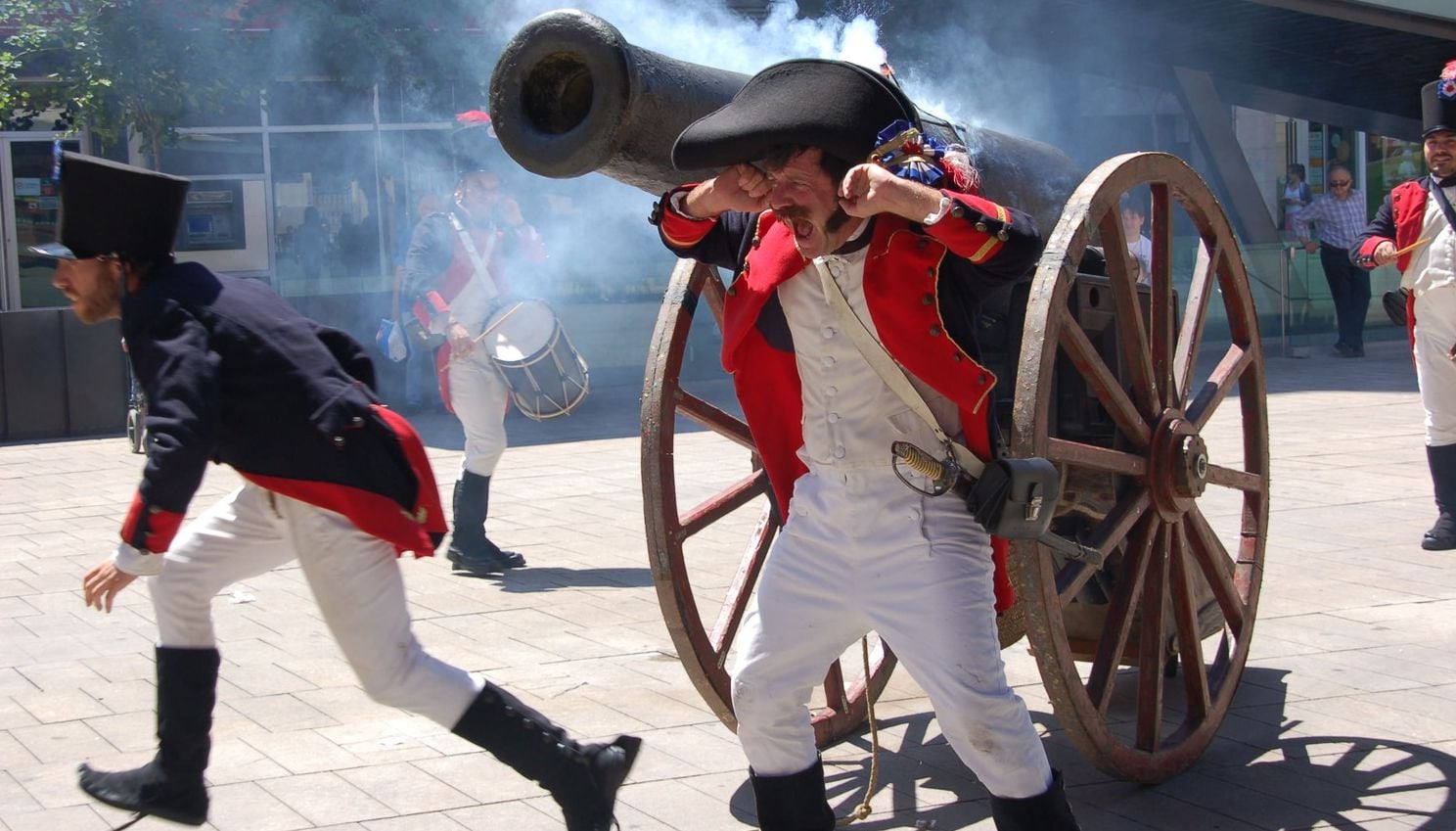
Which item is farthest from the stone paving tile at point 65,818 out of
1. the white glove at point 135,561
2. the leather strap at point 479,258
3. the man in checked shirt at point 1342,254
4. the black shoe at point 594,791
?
the man in checked shirt at point 1342,254

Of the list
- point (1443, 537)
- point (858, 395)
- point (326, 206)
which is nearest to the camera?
point (858, 395)

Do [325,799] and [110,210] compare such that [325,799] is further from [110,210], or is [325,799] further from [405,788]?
[110,210]

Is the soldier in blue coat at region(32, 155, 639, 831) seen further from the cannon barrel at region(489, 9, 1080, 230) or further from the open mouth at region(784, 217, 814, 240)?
the open mouth at region(784, 217, 814, 240)

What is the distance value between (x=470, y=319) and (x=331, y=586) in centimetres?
368

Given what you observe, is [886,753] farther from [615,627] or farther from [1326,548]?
[1326,548]

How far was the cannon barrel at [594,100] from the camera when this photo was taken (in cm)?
345

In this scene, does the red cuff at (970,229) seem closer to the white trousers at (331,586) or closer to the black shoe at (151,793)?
the white trousers at (331,586)

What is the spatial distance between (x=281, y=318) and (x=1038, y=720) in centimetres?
239

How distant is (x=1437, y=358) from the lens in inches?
270

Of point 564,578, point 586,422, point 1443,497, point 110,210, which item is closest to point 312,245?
point 586,422

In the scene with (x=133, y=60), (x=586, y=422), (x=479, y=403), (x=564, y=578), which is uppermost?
(x=133, y=60)

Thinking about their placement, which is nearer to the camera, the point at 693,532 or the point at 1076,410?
the point at 1076,410

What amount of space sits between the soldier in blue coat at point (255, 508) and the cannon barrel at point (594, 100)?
2.26ft

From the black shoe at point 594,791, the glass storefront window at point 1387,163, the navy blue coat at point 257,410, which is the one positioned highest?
the glass storefront window at point 1387,163
